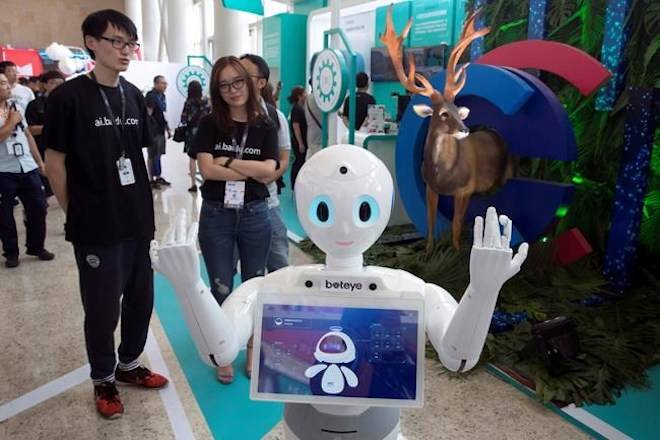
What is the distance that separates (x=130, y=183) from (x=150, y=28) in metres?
15.5

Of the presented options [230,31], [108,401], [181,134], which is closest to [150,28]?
[230,31]

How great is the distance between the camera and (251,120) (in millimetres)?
2006

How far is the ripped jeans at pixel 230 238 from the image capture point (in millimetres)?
2064

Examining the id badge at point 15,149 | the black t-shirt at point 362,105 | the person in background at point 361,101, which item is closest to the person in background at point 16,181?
the id badge at point 15,149

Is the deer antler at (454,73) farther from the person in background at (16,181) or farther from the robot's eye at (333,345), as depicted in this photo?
the person in background at (16,181)

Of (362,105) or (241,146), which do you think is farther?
(362,105)

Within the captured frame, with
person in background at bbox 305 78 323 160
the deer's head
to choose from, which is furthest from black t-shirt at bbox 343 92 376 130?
the deer's head

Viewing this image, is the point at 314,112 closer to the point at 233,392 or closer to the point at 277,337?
the point at 233,392

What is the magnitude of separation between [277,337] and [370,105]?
17.3 ft

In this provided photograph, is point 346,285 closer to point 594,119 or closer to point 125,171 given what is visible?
point 125,171

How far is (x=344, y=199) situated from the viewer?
1.12m

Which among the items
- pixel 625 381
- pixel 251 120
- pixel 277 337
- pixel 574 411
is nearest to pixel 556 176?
pixel 625 381

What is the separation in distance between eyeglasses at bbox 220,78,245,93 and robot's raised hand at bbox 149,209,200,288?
1.02m

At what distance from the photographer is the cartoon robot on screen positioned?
1008mm
